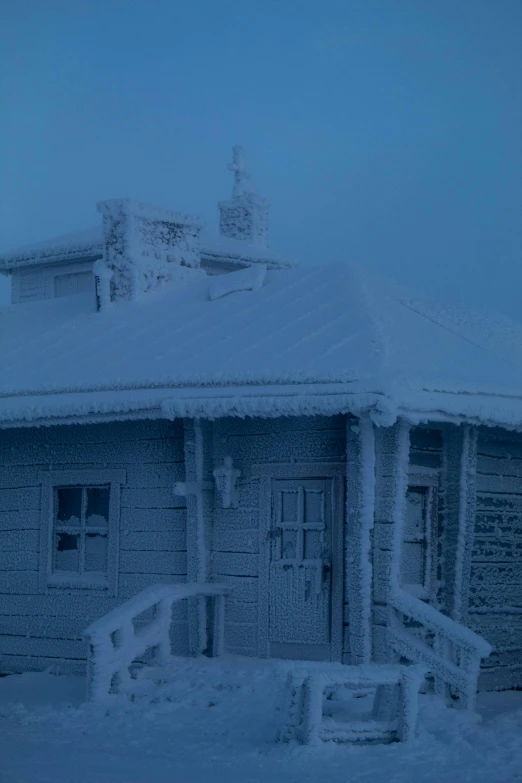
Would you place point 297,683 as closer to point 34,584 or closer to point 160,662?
point 160,662

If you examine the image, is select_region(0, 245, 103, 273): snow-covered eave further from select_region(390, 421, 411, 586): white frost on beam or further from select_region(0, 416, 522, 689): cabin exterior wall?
select_region(390, 421, 411, 586): white frost on beam

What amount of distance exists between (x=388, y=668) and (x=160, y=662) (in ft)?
9.49

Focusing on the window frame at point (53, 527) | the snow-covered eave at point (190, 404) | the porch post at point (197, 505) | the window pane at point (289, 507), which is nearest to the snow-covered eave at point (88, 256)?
the window frame at point (53, 527)

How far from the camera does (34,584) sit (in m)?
10.9

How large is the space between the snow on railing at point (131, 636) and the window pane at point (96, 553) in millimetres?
1336

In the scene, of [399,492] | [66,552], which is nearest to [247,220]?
[66,552]

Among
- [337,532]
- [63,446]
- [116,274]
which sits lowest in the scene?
[337,532]

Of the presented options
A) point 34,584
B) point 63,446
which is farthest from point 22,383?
point 34,584

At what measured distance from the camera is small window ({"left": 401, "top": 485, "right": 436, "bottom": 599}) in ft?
31.4

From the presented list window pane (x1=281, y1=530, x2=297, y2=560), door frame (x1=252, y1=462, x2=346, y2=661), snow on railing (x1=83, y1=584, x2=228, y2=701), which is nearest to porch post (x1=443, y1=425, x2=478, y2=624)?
door frame (x1=252, y1=462, x2=346, y2=661)

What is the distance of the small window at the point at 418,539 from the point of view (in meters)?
9.56

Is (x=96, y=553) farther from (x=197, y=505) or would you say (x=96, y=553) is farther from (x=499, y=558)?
(x=499, y=558)

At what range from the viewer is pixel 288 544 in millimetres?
9516

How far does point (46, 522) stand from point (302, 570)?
315 centimetres
